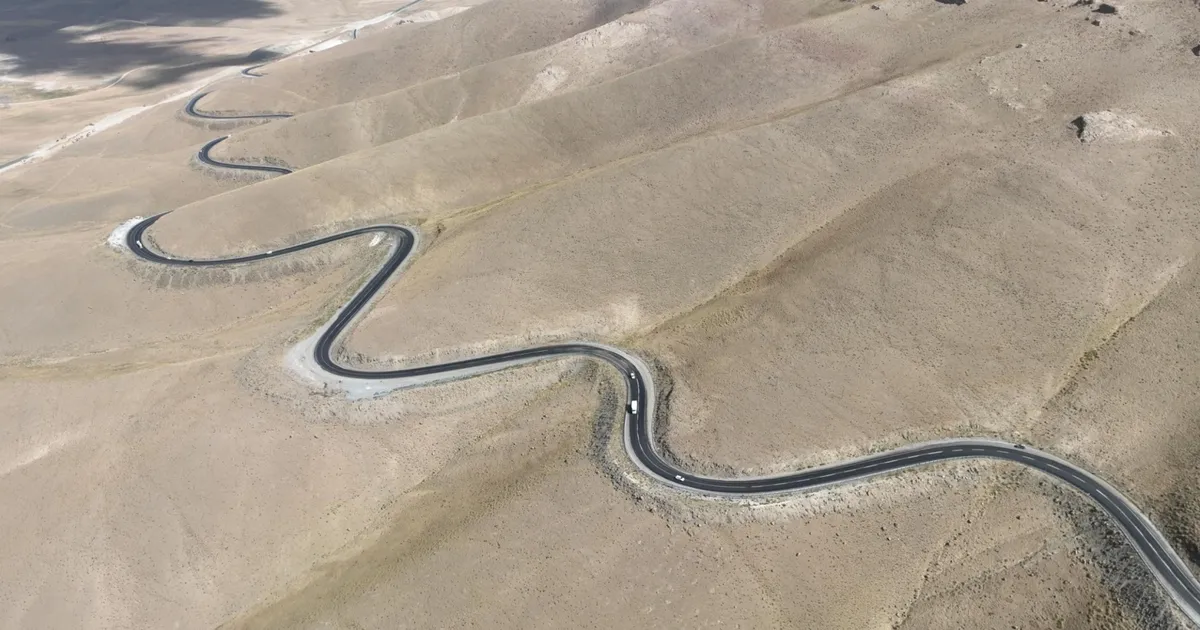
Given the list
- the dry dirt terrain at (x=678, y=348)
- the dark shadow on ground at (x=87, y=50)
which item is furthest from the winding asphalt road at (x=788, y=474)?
the dark shadow on ground at (x=87, y=50)

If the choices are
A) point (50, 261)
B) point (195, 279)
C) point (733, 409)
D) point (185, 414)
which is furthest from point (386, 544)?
point (50, 261)

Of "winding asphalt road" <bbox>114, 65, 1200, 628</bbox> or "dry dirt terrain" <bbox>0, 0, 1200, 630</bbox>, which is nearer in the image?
"winding asphalt road" <bbox>114, 65, 1200, 628</bbox>

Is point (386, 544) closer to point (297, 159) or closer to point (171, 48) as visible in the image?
point (297, 159)

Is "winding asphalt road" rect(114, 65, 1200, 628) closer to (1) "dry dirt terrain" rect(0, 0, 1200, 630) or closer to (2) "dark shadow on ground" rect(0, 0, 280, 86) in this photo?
(1) "dry dirt terrain" rect(0, 0, 1200, 630)

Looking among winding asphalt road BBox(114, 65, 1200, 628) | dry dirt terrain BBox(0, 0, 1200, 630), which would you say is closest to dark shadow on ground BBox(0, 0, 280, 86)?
dry dirt terrain BBox(0, 0, 1200, 630)

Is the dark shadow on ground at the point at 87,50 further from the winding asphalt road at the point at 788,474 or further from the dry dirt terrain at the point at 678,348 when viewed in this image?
the winding asphalt road at the point at 788,474
